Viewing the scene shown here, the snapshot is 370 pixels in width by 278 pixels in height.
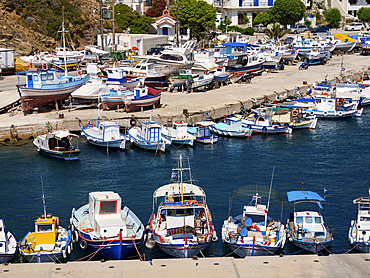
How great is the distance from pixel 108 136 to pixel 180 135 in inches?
238

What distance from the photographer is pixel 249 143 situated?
48281 mm

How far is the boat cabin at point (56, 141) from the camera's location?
4356cm

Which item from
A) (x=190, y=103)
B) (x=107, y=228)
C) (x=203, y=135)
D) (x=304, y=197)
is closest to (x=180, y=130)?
(x=203, y=135)

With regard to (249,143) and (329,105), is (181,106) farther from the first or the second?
(329,105)

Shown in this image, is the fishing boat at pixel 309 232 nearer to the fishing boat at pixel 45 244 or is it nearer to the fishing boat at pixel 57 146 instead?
the fishing boat at pixel 45 244

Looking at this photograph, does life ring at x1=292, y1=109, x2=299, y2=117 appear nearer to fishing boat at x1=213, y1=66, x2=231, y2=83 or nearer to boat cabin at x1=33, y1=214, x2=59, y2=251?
fishing boat at x1=213, y1=66, x2=231, y2=83

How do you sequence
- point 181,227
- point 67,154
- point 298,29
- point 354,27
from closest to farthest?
point 181,227 → point 67,154 → point 298,29 → point 354,27

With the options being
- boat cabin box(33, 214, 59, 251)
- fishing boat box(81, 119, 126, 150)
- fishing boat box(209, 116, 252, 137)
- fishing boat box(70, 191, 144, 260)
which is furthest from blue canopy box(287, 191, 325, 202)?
fishing boat box(209, 116, 252, 137)

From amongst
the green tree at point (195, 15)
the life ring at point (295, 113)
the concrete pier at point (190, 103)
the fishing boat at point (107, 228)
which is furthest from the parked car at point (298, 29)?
the fishing boat at point (107, 228)

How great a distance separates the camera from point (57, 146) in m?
44.0

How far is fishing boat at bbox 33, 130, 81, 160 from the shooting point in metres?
42.8

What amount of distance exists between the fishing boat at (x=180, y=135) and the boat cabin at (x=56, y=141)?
8.25m

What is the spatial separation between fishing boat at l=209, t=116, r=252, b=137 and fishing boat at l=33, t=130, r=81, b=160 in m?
13.3

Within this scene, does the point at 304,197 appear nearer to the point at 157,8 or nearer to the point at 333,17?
the point at 157,8
